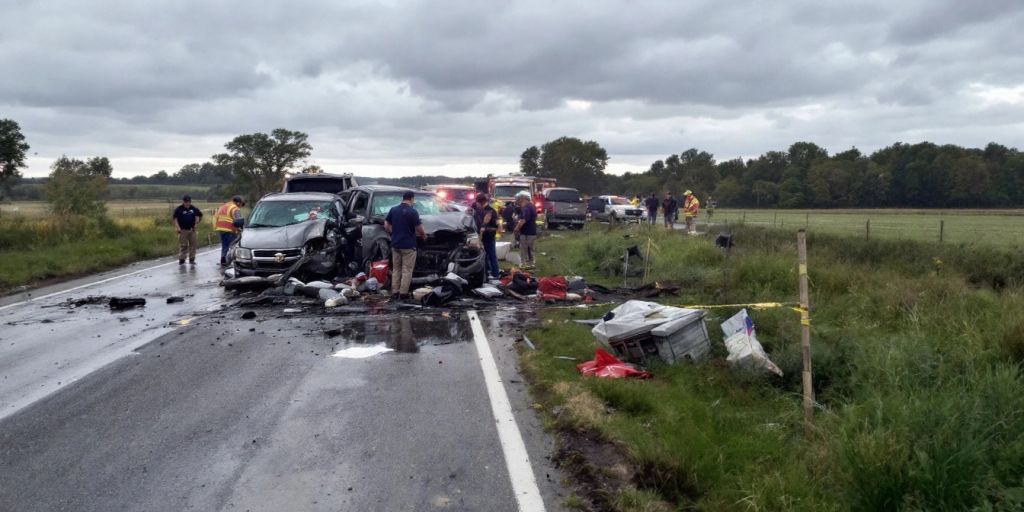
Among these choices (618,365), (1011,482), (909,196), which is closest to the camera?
(1011,482)

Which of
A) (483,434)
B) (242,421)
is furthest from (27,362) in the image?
(483,434)

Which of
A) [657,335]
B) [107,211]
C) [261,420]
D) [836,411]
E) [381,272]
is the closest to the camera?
[836,411]

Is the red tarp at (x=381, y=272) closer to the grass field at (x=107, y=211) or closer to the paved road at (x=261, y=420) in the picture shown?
the paved road at (x=261, y=420)

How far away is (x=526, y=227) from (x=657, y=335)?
9.50 meters

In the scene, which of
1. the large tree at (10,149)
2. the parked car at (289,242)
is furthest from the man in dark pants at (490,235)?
the large tree at (10,149)

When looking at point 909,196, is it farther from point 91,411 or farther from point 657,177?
point 91,411

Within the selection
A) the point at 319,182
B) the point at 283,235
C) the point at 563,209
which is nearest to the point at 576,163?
the point at 563,209

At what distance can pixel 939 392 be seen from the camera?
17.4 ft

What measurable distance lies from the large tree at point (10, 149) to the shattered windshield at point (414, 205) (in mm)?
32629

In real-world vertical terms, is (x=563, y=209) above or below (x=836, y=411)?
above

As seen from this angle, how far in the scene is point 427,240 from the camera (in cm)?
1322

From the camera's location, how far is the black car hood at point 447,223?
13.1 meters

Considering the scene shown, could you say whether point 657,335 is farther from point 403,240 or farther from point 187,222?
point 187,222

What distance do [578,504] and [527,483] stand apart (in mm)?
424
